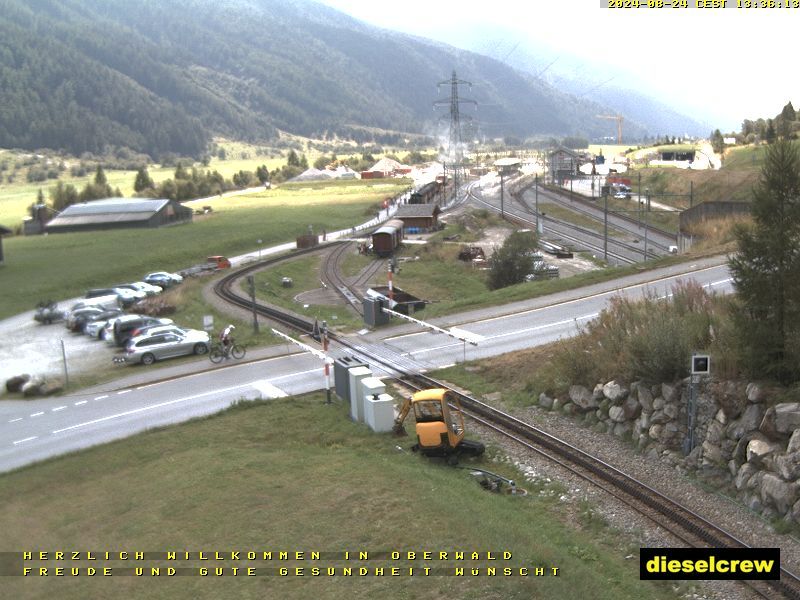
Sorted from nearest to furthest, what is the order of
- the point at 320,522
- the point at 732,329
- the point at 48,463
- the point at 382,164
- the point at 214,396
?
1. the point at 320,522
2. the point at 732,329
3. the point at 48,463
4. the point at 214,396
5. the point at 382,164

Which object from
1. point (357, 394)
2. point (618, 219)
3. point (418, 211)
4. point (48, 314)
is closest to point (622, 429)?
point (357, 394)

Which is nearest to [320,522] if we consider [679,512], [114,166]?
[679,512]

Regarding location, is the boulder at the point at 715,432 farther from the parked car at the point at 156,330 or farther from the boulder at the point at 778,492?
the parked car at the point at 156,330

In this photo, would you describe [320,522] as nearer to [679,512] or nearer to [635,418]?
[679,512]

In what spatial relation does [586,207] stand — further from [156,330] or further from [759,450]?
[759,450]

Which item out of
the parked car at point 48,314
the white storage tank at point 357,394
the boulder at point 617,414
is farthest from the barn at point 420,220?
the boulder at point 617,414

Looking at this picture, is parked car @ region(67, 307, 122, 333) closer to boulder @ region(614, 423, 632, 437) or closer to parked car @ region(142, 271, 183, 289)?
parked car @ region(142, 271, 183, 289)

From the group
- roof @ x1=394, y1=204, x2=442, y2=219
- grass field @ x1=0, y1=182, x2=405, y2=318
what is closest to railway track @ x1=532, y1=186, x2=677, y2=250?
roof @ x1=394, y1=204, x2=442, y2=219
